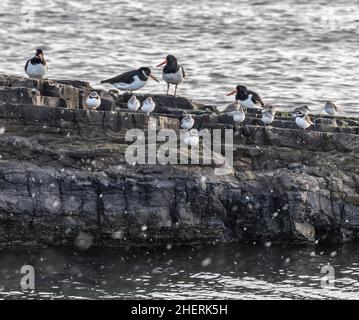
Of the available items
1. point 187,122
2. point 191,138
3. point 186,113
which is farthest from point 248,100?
point 191,138

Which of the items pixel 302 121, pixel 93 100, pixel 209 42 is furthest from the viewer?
pixel 209 42

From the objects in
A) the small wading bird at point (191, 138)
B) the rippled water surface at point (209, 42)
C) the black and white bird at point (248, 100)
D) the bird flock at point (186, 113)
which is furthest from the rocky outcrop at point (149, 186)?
the rippled water surface at point (209, 42)

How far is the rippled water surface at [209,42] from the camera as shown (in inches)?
1937

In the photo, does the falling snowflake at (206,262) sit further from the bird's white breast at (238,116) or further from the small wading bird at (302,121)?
the small wading bird at (302,121)

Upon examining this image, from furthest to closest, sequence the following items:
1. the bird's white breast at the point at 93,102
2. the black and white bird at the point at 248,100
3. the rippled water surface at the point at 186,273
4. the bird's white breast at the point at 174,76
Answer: the bird's white breast at the point at 174,76
the black and white bird at the point at 248,100
the bird's white breast at the point at 93,102
the rippled water surface at the point at 186,273

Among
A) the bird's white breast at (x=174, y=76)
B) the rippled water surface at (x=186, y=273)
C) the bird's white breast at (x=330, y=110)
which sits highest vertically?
the bird's white breast at (x=174, y=76)

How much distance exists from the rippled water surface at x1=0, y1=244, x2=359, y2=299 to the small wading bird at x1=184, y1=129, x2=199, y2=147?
8.71 feet

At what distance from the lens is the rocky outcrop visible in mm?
25719

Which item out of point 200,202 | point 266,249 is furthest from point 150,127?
point 266,249

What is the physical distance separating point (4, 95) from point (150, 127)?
3.86 metres

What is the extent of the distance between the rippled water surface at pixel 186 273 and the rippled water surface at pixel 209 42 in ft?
58.3

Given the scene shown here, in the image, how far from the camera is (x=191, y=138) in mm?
26766

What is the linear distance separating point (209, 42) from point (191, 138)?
35.5 meters

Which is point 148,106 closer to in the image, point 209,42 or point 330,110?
point 330,110
